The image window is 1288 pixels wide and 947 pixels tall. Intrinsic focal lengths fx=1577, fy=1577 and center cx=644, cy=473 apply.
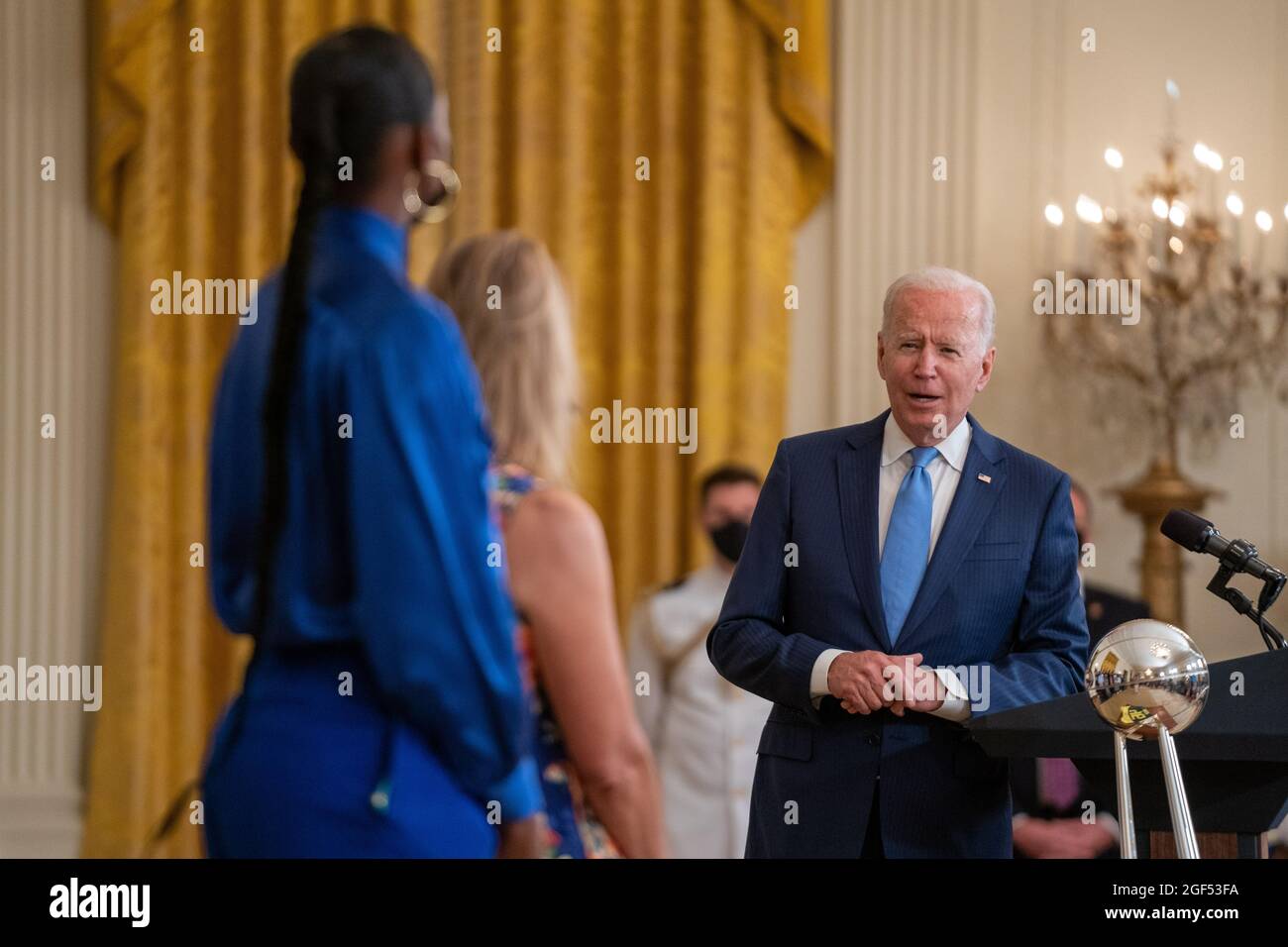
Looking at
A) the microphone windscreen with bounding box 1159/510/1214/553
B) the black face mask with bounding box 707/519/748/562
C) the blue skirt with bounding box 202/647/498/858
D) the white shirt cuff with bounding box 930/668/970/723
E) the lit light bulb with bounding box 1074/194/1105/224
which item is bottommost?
the blue skirt with bounding box 202/647/498/858

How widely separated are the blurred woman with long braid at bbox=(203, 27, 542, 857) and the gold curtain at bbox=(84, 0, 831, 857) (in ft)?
5.95

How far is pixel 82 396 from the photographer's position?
4.70 meters

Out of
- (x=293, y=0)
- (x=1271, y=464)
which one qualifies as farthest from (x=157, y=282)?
(x=1271, y=464)

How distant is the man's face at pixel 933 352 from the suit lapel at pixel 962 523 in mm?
90

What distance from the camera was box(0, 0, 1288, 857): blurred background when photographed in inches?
181

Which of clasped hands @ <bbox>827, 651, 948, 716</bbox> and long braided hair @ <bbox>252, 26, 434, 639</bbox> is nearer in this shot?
clasped hands @ <bbox>827, 651, 948, 716</bbox>

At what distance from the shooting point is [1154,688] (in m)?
2.00

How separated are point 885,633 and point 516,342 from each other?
1.01 metres

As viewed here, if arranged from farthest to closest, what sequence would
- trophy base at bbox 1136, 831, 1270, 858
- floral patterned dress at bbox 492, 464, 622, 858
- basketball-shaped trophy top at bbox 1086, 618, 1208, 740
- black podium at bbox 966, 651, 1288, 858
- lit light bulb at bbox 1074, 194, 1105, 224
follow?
lit light bulb at bbox 1074, 194, 1105, 224 < floral patterned dress at bbox 492, 464, 622, 858 < trophy base at bbox 1136, 831, 1270, 858 < black podium at bbox 966, 651, 1288, 858 < basketball-shaped trophy top at bbox 1086, 618, 1208, 740

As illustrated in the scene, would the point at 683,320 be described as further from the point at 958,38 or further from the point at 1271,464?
A: the point at 1271,464

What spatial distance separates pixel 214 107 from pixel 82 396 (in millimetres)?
941
